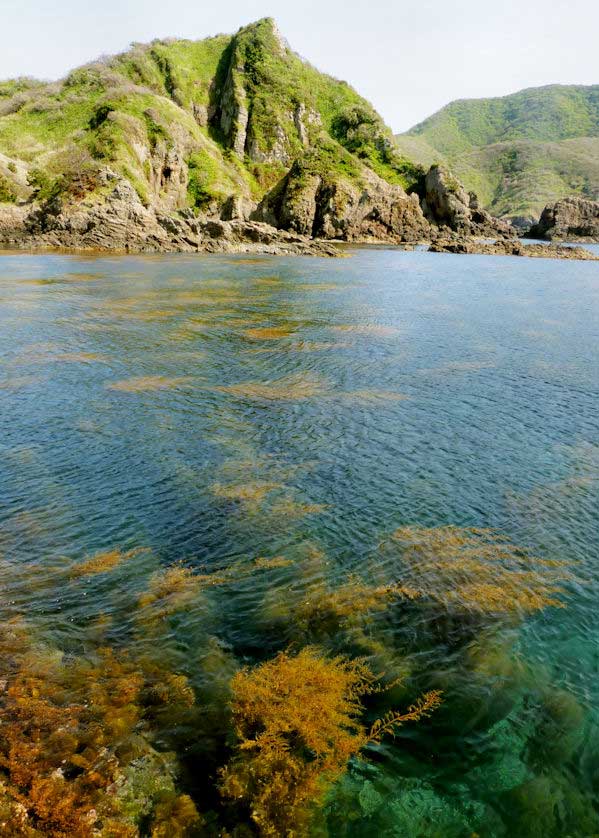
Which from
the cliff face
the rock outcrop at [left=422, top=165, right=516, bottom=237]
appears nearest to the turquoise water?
the cliff face

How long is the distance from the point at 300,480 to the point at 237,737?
765 cm

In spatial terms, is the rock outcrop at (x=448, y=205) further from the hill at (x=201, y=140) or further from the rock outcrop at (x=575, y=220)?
the rock outcrop at (x=575, y=220)

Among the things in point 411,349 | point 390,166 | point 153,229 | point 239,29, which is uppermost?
point 239,29

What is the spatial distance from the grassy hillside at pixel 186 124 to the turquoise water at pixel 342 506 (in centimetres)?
8346

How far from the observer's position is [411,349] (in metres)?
28.9

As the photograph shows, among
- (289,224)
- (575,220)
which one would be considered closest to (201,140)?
(289,224)

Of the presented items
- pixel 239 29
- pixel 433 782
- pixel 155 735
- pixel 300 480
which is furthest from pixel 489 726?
pixel 239 29

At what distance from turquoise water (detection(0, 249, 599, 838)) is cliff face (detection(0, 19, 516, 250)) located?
7182 centimetres

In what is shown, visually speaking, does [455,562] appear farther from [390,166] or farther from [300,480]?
[390,166]

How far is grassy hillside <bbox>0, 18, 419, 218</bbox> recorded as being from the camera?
10894cm

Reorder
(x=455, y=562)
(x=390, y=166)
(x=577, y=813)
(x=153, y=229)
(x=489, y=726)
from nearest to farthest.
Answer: (x=577, y=813), (x=489, y=726), (x=455, y=562), (x=153, y=229), (x=390, y=166)

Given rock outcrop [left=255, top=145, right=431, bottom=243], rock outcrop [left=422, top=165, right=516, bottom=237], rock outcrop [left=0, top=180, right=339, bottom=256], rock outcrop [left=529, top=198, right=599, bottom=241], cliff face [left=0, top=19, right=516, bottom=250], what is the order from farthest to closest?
rock outcrop [left=529, top=198, right=599, bottom=241], rock outcrop [left=422, top=165, right=516, bottom=237], rock outcrop [left=255, top=145, right=431, bottom=243], cliff face [left=0, top=19, right=516, bottom=250], rock outcrop [left=0, top=180, right=339, bottom=256]

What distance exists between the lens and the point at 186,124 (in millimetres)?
141125

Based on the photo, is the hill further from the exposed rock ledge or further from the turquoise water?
the turquoise water
